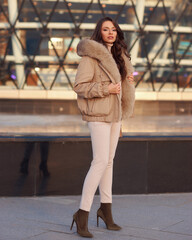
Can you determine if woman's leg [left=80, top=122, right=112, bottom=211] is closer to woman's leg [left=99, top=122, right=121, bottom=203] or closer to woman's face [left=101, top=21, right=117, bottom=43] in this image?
woman's leg [left=99, top=122, right=121, bottom=203]

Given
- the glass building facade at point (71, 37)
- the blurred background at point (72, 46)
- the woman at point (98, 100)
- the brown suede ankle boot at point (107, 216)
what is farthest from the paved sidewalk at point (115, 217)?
the glass building facade at point (71, 37)

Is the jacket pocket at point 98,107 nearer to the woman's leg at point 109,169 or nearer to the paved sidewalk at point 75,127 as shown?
the woman's leg at point 109,169

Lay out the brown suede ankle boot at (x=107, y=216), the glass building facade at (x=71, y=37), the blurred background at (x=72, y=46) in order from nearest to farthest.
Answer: the brown suede ankle boot at (x=107, y=216), the blurred background at (x=72, y=46), the glass building facade at (x=71, y=37)

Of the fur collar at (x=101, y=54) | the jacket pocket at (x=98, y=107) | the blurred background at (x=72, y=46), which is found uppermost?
the blurred background at (x=72, y=46)

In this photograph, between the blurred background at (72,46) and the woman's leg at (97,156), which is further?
the blurred background at (72,46)

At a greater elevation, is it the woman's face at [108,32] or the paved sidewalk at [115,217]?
the woman's face at [108,32]

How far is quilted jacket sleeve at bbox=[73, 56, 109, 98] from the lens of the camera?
5004 millimetres

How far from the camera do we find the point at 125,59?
5.36 meters

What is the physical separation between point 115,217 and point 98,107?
4.36 feet

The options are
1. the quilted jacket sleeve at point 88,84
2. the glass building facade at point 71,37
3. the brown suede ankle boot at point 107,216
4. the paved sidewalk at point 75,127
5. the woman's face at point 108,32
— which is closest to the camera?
the quilted jacket sleeve at point 88,84

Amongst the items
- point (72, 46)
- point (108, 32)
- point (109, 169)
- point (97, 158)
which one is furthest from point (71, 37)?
point (97, 158)

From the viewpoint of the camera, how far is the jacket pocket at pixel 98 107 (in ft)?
16.6

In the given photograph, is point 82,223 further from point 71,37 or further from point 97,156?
point 71,37

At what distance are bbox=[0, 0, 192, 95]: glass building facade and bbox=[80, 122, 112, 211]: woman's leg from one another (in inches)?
886
